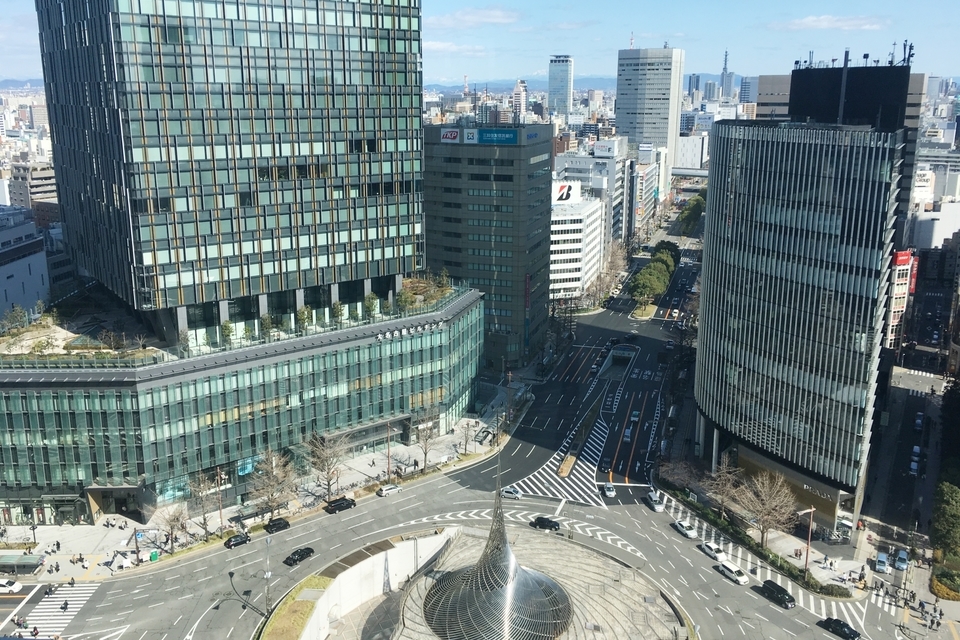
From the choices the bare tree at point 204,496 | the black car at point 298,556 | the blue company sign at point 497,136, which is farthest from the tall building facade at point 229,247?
the blue company sign at point 497,136

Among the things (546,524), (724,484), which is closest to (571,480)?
(546,524)

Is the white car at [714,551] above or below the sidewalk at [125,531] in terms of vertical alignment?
below

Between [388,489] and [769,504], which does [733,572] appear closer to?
[769,504]

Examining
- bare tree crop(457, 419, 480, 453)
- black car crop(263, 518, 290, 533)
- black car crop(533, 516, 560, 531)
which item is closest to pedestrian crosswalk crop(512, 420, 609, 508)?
black car crop(533, 516, 560, 531)

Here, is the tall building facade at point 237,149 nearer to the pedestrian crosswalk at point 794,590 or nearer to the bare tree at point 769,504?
the pedestrian crosswalk at point 794,590

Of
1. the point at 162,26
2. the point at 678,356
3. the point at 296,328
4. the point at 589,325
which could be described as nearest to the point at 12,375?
the point at 296,328

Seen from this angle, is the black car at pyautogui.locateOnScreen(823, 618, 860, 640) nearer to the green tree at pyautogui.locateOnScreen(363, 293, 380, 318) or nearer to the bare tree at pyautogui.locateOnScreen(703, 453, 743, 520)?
the bare tree at pyautogui.locateOnScreen(703, 453, 743, 520)
